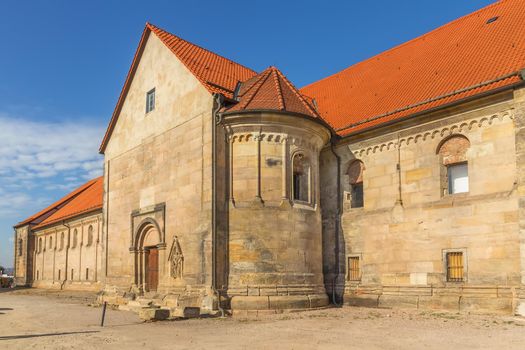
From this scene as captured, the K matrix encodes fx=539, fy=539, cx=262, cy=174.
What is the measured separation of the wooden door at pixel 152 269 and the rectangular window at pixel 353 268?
24.7 ft

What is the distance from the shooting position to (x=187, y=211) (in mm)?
19266

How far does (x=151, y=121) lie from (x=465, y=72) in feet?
40.6

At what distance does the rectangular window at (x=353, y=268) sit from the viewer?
1997cm

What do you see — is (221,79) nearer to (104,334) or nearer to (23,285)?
(104,334)

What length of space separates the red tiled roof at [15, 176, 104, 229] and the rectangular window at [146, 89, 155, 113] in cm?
1536

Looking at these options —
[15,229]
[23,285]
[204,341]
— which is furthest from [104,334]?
[15,229]

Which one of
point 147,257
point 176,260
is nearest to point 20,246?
point 147,257

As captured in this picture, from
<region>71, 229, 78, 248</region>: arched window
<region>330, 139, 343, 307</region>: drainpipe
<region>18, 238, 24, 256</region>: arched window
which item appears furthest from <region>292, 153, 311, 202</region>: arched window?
<region>18, 238, 24, 256</region>: arched window

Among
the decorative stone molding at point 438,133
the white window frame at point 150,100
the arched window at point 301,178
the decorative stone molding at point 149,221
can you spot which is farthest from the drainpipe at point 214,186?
the decorative stone molding at point 438,133

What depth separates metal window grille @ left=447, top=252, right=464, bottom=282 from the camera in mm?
16891

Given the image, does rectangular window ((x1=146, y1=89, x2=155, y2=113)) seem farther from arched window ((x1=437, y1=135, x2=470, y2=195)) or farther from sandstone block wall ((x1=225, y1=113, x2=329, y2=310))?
arched window ((x1=437, y1=135, x2=470, y2=195))

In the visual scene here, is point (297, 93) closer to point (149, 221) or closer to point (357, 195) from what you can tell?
point (357, 195)

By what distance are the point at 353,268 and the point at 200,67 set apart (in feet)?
31.8

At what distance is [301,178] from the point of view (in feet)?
64.3
